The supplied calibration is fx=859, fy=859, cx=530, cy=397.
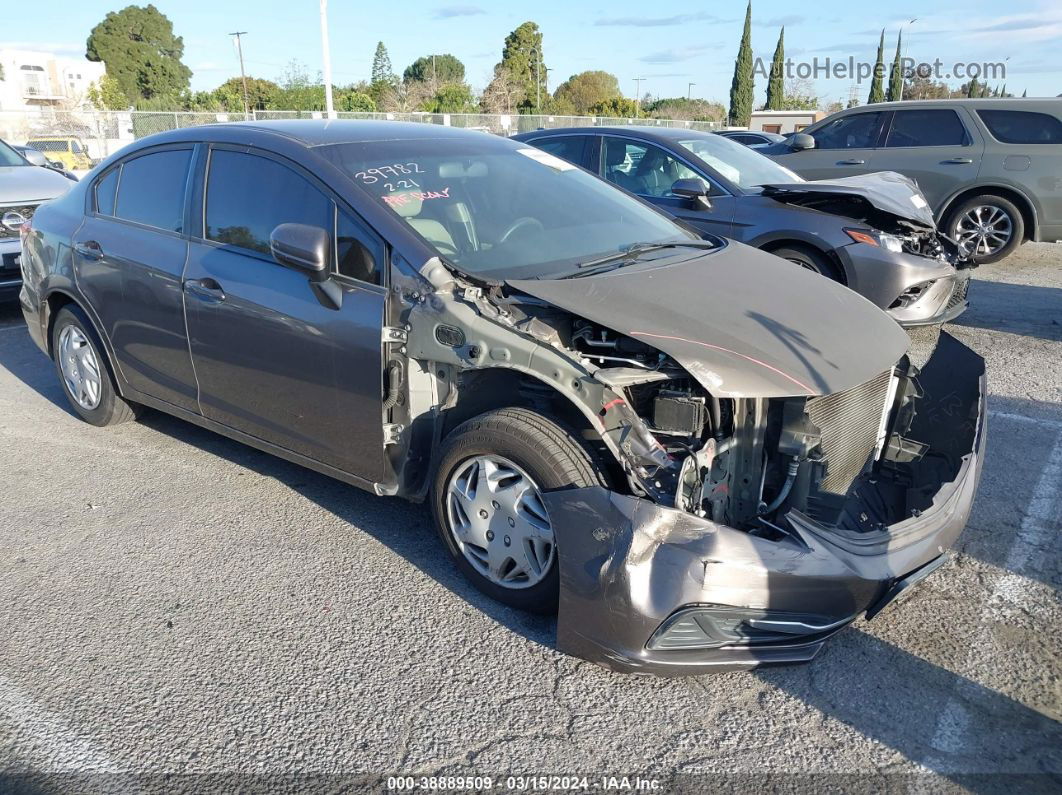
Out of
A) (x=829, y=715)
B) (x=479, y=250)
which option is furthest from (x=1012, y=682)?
(x=479, y=250)

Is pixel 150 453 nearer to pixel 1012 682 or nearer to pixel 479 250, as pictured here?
pixel 479 250

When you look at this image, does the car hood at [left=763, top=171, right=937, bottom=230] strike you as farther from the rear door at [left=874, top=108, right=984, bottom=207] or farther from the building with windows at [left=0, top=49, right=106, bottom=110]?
the building with windows at [left=0, top=49, right=106, bottom=110]


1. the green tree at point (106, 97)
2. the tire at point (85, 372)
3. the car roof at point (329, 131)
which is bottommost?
the tire at point (85, 372)

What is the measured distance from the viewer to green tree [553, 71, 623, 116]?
6906cm

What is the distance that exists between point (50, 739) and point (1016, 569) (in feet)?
11.7

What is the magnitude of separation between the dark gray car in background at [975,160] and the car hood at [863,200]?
2882 millimetres

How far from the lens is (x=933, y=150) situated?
33.3 feet

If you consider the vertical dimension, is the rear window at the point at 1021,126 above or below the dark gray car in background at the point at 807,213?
above

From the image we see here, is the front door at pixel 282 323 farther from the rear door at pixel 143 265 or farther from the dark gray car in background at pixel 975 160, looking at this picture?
the dark gray car in background at pixel 975 160

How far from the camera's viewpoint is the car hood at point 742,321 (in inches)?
110

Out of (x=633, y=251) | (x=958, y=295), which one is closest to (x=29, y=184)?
(x=633, y=251)

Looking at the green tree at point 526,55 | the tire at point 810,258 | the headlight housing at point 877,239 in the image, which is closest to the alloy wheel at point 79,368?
the tire at point 810,258

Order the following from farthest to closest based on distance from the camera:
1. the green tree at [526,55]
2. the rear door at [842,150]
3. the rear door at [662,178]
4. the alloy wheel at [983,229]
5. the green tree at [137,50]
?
the green tree at [137,50], the green tree at [526,55], the rear door at [842,150], the alloy wheel at [983,229], the rear door at [662,178]

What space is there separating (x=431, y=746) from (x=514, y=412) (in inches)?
44.8
